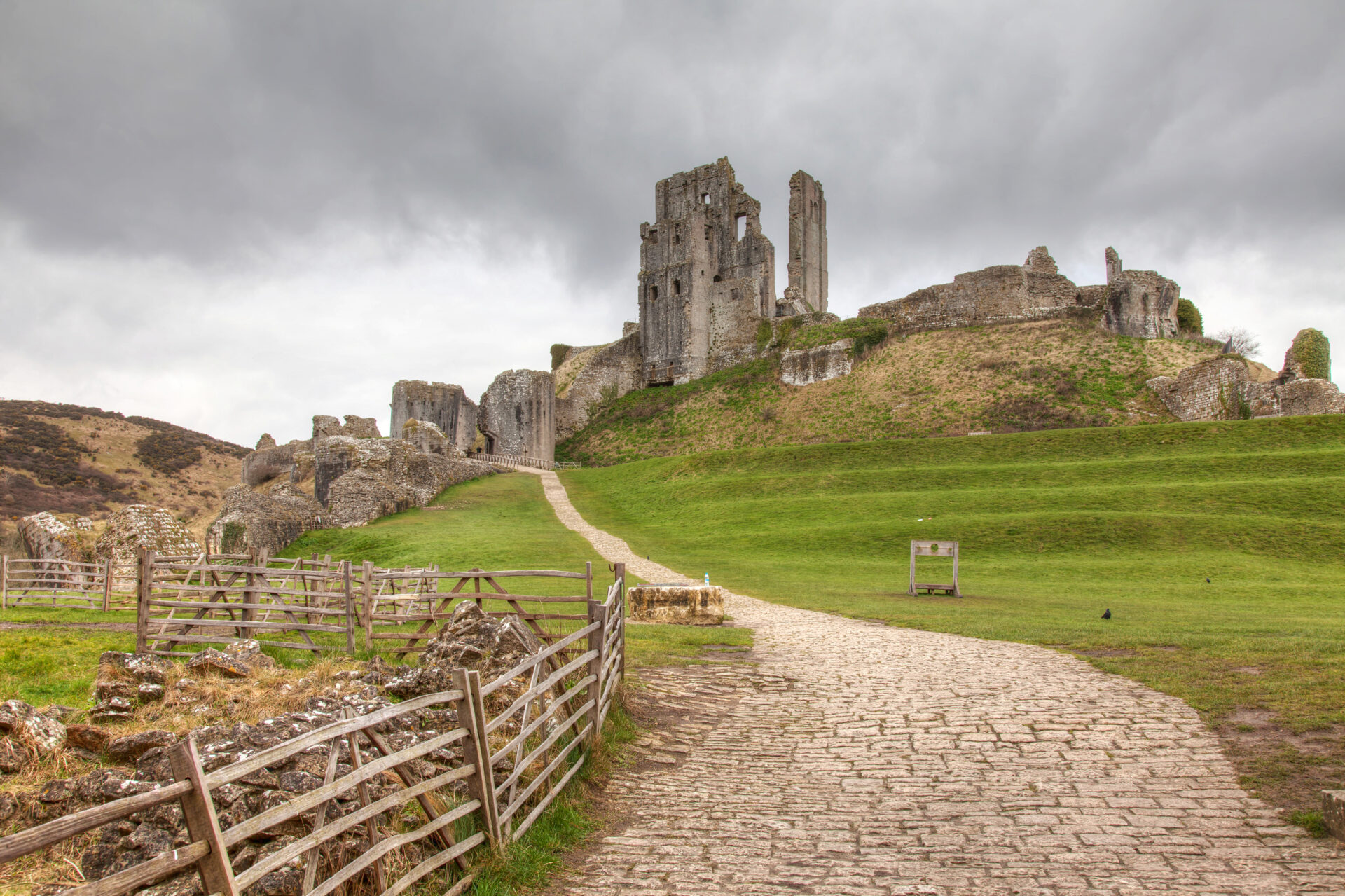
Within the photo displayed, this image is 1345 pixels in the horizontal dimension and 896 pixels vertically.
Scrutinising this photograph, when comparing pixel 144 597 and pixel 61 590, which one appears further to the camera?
pixel 61 590

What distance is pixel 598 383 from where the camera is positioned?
61625 millimetres

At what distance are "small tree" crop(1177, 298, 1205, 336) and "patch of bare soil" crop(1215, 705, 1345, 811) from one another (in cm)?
4910

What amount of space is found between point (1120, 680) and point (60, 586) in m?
25.2

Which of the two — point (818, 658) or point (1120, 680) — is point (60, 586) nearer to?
point (818, 658)

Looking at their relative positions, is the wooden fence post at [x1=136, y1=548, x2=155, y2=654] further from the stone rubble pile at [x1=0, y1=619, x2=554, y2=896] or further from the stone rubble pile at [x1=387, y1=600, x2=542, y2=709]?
the stone rubble pile at [x1=387, y1=600, x2=542, y2=709]

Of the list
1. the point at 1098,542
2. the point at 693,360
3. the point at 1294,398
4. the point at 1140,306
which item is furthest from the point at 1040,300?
the point at 1098,542

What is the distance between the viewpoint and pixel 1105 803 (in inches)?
238

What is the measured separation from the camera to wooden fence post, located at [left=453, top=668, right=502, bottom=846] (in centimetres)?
502

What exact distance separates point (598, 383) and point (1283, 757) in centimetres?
5654

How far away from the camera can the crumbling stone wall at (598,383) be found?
6038cm

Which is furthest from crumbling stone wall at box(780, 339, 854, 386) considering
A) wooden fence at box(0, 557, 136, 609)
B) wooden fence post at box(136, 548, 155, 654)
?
wooden fence post at box(136, 548, 155, 654)

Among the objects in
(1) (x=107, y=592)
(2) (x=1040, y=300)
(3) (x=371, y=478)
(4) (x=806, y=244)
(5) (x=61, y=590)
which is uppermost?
(4) (x=806, y=244)

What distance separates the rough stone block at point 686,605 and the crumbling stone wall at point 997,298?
39.3 metres

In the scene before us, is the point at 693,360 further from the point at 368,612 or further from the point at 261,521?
the point at 368,612
